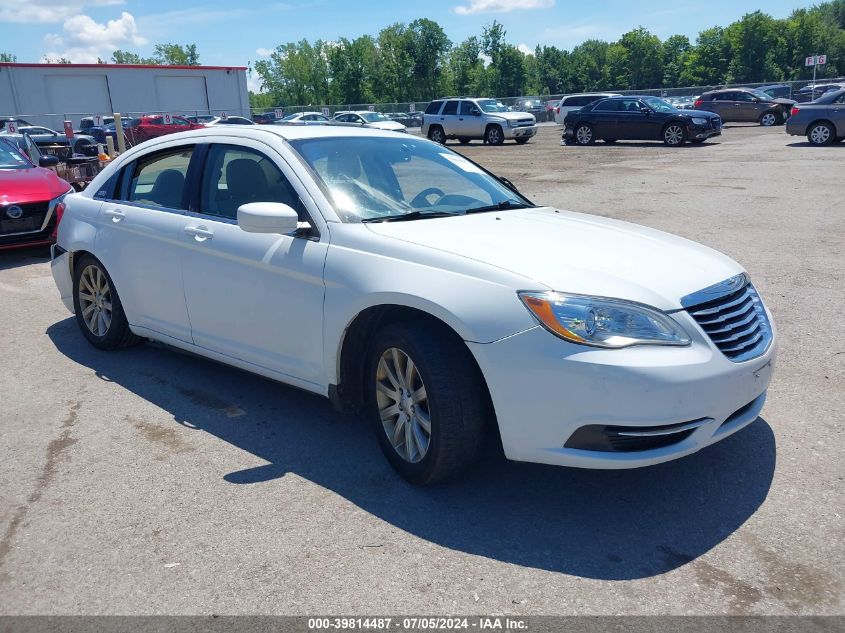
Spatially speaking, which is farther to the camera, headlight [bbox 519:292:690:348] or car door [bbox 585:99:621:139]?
car door [bbox 585:99:621:139]

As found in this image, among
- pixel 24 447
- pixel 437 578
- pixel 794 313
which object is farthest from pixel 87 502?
pixel 794 313

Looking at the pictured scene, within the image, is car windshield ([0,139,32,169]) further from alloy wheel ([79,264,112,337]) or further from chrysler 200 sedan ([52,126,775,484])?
chrysler 200 sedan ([52,126,775,484])

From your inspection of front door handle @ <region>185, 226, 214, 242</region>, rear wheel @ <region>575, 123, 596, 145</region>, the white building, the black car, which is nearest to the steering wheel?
front door handle @ <region>185, 226, 214, 242</region>

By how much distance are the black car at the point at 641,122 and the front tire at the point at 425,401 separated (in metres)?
23.8

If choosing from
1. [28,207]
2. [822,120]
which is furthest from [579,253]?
[822,120]

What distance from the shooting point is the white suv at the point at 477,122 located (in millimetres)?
29469

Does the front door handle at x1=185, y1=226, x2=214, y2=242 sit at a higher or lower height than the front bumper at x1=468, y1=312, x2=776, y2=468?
higher

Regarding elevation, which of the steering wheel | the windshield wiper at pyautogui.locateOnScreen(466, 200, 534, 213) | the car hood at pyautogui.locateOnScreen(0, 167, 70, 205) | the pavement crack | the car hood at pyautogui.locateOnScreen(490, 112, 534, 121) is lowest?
the pavement crack

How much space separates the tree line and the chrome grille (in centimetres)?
9108

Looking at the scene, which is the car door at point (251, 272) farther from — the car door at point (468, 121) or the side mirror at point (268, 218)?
the car door at point (468, 121)

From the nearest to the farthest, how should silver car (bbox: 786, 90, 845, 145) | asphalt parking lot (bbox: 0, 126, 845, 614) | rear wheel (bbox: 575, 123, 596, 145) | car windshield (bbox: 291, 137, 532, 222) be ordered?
asphalt parking lot (bbox: 0, 126, 845, 614) < car windshield (bbox: 291, 137, 532, 222) < silver car (bbox: 786, 90, 845, 145) < rear wheel (bbox: 575, 123, 596, 145)

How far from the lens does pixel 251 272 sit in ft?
14.2

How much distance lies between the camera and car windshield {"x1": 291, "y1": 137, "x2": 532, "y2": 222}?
4.24 metres

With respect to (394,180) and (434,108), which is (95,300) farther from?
(434,108)
